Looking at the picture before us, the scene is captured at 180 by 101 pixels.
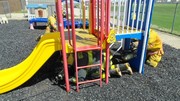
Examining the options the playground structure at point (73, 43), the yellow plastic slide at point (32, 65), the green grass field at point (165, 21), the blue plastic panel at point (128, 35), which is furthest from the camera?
the green grass field at point (165, 21)

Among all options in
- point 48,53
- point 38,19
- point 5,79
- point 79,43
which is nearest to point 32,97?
point 5,79

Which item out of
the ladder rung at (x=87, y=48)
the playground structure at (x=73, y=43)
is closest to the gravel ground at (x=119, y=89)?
the playground structure at (x=73, y=43)

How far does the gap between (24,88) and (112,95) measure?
2022 millimetres

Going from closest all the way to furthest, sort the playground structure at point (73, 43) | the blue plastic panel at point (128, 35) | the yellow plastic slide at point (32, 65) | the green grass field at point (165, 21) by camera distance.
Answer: the playground structure at point (73, 43), the yellow plastic slide at point (32, 65), the blue plastic panel at point (128, 35), the green grass field at point (165, 21)

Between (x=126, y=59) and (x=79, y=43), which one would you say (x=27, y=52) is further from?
(x=126, y=59)

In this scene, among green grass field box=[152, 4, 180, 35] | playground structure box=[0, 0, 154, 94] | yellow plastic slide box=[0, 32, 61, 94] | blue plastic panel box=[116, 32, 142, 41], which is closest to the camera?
playground structure box=[0, 0, 154, 94]

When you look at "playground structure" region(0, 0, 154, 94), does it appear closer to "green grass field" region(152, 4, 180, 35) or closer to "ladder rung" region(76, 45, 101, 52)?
"ladder rung" region(76, 45, 101, 52)

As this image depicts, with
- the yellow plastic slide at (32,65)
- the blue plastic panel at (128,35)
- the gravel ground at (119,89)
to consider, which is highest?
the blue plastic panel at (128,35)

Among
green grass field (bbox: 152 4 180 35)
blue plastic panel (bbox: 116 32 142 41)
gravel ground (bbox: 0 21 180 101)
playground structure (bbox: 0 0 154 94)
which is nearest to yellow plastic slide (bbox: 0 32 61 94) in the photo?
playground structure (bbox: 0 0 154 94)

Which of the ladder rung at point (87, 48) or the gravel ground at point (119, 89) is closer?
the ladder rung at point (87, 48)

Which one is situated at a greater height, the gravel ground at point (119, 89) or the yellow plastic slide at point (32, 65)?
the yellow plastic slide at point (32, 65)

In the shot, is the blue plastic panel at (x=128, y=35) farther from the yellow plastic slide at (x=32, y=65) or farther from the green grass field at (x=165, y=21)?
the green grass field at (x=165, y=21)

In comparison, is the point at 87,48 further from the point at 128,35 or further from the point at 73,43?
the point at 128,35

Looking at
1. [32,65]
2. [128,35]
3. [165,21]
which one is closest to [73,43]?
[32,65]
